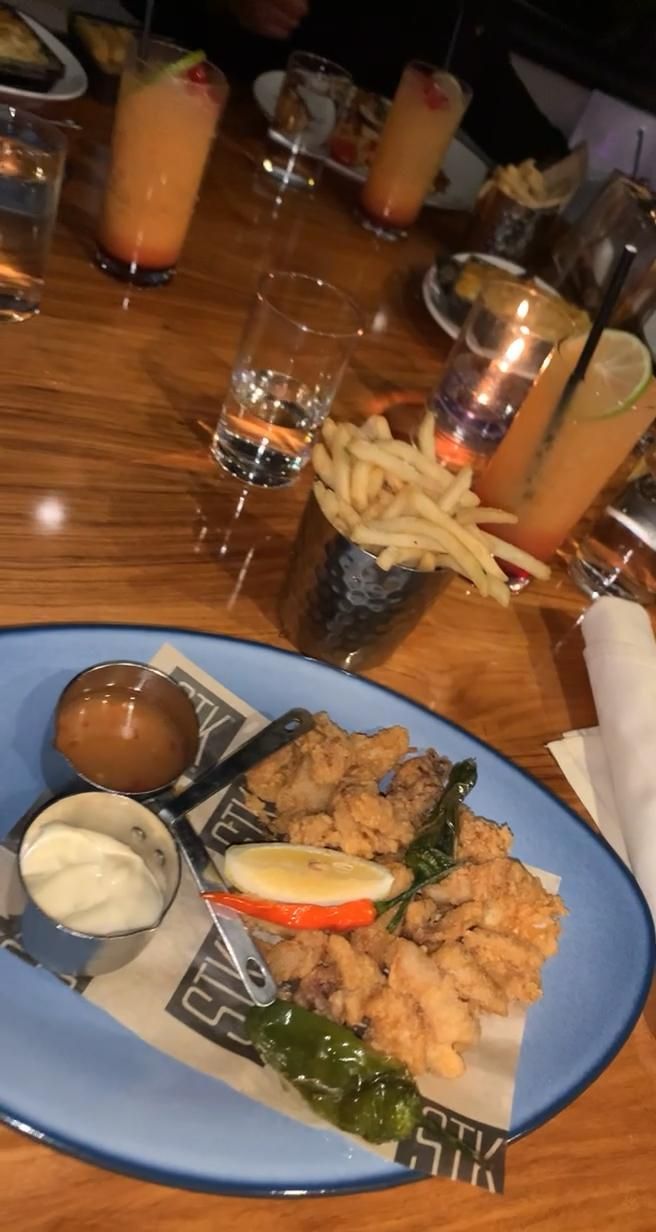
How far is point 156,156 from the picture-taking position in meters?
1.98

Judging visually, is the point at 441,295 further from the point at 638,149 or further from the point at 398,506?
the point at 638,149

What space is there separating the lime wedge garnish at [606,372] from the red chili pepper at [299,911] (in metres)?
1.07

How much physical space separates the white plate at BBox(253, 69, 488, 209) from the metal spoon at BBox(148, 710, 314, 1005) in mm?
2371

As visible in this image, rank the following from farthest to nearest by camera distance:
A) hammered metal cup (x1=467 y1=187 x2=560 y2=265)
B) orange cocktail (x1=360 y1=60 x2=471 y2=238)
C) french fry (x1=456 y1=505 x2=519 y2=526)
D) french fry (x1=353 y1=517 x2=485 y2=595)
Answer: hammered metal cup (x1=467 y1=187 x2=560 y2=265) < orange cocktail (x1=360 y1=60 x2=471 y2=238) < french fry (x1=456 y1=505 x2=519 y2=526) < french fry (x1=353 y1=517 x2=485 y2=595)

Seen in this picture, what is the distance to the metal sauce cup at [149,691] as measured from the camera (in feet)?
4.01

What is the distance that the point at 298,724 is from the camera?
4.38ft

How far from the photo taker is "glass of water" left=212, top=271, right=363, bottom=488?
181 centimetres

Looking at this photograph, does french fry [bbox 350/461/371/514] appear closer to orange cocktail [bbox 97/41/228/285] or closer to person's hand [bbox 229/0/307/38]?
orange cocktail [bbox 97/41/228/285]

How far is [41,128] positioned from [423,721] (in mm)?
1309

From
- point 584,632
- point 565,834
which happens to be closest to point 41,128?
point 584,632

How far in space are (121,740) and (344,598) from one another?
409 millimetres

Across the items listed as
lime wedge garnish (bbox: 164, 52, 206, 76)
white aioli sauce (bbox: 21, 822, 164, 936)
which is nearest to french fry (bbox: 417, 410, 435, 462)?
white aioli sauce (bbox: 21, 822, 164, 936)

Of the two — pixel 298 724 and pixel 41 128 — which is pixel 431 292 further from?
pixel 298 724

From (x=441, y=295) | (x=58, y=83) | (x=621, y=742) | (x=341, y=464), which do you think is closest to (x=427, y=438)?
(x=341, y=464)
